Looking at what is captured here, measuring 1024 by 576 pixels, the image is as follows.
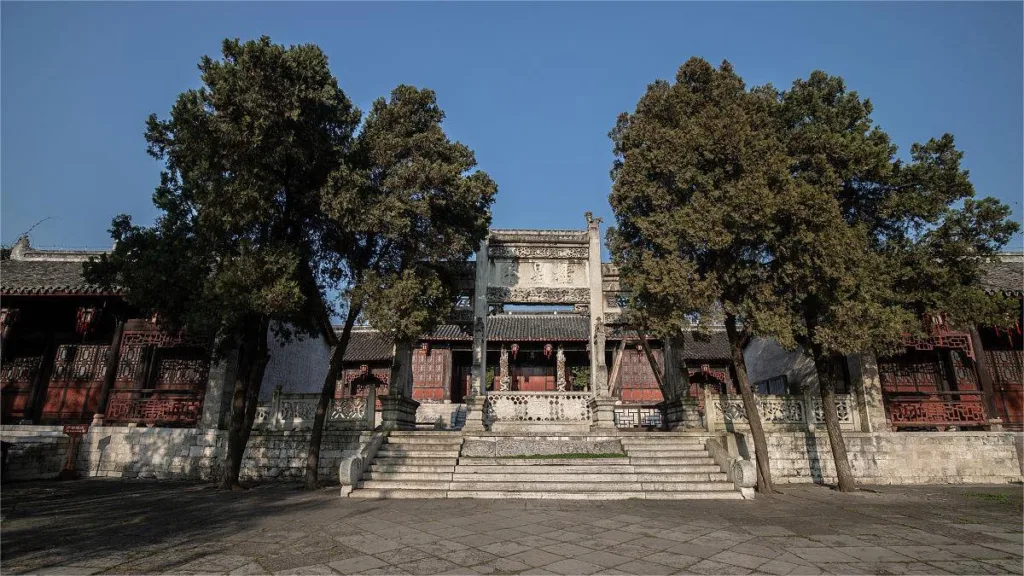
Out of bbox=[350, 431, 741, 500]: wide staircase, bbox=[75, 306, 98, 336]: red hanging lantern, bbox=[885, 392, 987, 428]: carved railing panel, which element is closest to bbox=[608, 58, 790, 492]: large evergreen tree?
bbox=[350, 431, 741, 500]: wide staircase

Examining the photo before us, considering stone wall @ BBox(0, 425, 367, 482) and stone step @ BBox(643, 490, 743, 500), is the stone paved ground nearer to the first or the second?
stone step @ BBox(643, 490, 743, 500)

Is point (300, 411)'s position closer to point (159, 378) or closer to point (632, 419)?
point (159, 378)

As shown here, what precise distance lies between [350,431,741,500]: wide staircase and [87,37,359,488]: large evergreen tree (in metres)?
3.56

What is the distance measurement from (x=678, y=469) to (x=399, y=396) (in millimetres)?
6849

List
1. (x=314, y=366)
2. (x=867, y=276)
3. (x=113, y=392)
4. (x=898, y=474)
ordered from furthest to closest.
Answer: (x=314, y=366)
(x=113, y=392)
(x=898, y=474)
(x=867, y=276)

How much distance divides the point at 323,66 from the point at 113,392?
1119cm

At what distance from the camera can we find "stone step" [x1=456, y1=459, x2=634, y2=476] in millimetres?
9891

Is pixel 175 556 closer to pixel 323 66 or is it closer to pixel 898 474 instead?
pixel 323 66

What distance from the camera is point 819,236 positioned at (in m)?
9.46

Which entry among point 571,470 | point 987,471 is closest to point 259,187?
point 571,470

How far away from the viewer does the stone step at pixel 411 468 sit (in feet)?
33.0

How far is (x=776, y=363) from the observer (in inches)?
700

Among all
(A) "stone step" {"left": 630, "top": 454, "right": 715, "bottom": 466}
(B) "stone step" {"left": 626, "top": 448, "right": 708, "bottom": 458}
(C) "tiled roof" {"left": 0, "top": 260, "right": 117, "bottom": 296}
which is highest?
(C) "tiled roof" {"left": 0, "top": 260, "right": 117, "bottom": 296}

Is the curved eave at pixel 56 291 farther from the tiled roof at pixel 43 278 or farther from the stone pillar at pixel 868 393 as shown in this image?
the stone pillar at pixel 868 393
